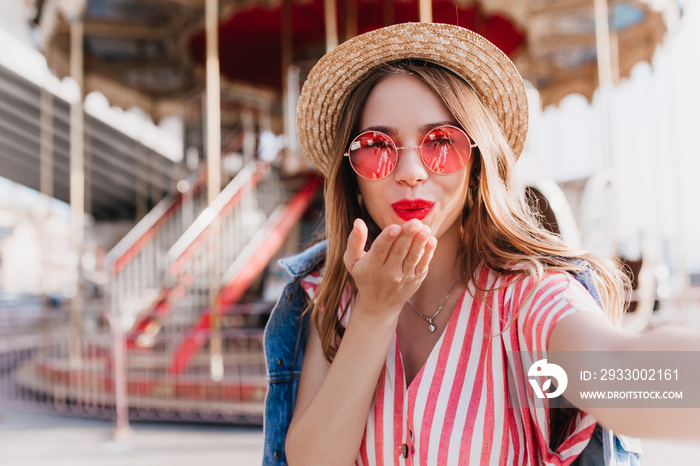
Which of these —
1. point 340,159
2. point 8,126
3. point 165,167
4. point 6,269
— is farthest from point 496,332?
point 6,269

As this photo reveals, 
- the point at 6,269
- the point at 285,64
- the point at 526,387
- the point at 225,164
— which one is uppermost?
the point at 285,64

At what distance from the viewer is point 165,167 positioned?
621 inches

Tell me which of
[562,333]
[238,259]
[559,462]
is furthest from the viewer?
[238,259]

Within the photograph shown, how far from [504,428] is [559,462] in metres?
0.13

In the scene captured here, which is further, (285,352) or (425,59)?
(285,352)

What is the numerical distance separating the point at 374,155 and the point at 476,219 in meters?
0.34

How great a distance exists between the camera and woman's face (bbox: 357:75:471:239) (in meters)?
1.20

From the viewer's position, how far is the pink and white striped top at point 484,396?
107 centimetres

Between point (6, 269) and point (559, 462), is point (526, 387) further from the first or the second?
point (6, 269)

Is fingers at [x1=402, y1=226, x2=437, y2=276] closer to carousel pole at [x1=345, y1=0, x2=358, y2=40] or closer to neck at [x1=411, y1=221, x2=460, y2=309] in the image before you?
neck at [x1=411, y1=221, x2=460, y2=309]

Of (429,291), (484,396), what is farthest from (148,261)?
(484,396)

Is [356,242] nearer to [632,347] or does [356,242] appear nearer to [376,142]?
[376,142]

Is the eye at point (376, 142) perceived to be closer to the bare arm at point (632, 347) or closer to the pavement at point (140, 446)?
the bare arm at point (632, 347)

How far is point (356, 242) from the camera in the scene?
3.53 ft
